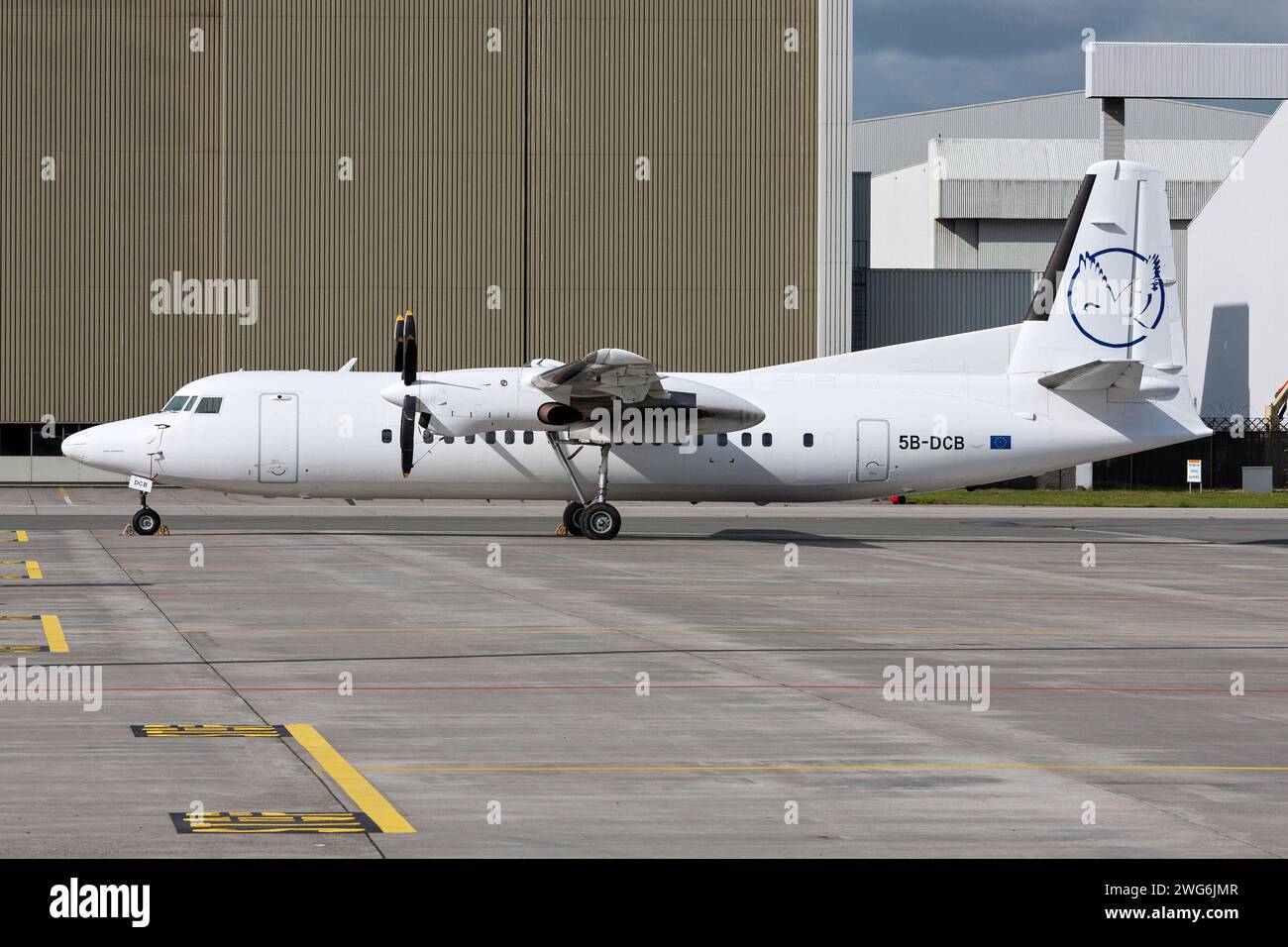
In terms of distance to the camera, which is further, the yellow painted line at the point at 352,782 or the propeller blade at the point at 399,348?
the propeller blade at the point at 399,348

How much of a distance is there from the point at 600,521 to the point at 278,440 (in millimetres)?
6511

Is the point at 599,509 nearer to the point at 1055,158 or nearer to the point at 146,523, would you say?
the point at 146,523

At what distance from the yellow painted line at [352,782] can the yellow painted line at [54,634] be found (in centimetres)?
485

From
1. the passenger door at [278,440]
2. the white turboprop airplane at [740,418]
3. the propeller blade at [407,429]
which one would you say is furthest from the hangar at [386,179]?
the propeller blade at [407,429]

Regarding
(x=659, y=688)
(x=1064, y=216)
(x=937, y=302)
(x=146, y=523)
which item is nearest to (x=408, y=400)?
(x=146, y=523)

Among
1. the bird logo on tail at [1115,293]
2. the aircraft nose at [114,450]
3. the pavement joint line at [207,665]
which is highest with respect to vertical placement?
the bird logo on tail at [1115,293]

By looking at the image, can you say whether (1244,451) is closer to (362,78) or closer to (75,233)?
(362,78)

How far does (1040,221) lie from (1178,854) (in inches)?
2635

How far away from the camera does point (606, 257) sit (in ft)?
176

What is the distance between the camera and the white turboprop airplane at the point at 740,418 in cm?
2980

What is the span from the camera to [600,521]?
30.6 m

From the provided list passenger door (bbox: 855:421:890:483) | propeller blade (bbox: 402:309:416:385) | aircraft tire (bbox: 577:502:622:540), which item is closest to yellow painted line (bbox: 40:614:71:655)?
propeller blade (bbox: 402:309:416:385)

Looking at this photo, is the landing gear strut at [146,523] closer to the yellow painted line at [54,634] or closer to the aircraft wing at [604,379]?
the aircraft wing at [604,379]

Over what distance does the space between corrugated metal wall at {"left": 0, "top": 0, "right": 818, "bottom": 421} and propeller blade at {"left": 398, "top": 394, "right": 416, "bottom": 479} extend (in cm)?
2400
